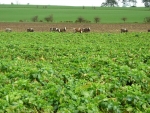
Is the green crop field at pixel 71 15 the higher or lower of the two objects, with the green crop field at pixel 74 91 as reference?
higher

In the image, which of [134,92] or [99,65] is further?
[99,65]

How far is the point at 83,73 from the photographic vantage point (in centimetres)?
853

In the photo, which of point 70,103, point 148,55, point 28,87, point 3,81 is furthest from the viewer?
point 148,55

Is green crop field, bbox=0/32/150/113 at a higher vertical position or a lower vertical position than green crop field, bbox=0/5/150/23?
lower

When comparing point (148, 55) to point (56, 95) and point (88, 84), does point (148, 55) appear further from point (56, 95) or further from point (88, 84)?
point (56, 95)

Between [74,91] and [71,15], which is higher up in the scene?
[71,15]

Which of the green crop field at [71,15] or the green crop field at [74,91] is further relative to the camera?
the green crop field at [71,15]

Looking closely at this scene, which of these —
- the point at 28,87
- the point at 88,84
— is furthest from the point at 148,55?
the point at 28,87

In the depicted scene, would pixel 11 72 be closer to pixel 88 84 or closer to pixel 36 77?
pixel 36 77

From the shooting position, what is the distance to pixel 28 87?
672 centimetres

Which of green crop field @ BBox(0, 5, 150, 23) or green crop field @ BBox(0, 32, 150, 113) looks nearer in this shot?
green crop field @ BBox(0, 32, 150, 113)

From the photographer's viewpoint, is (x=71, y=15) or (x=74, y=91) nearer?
(x=74, y=91)

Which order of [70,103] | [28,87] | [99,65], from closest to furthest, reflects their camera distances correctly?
[70,103] → [28,87] → [99,65]

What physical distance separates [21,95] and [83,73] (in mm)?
2901
